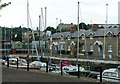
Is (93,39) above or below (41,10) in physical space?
below

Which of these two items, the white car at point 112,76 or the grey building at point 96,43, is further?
the grey building at point 96,43

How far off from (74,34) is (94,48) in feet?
36.6

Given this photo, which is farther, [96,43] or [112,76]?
[96,43]

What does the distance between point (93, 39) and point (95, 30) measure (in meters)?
3.22

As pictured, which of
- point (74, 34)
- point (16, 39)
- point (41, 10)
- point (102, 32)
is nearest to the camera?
point (41, 10)

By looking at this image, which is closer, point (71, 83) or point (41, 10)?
point (71, 83)

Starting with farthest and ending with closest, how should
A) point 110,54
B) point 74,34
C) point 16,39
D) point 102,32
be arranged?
point 16,39, point 74,34, point 102,32, point 110,54

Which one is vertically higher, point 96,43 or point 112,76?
point 96,43

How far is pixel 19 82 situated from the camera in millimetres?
16703

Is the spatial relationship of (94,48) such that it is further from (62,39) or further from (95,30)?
(62,39)

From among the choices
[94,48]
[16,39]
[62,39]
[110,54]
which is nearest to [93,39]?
[94,48]

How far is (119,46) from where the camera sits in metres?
75.6

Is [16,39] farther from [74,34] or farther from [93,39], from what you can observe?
[93,39]

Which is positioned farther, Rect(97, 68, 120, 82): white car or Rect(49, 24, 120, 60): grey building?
Rect(49, 24, 120, 60): grey building
